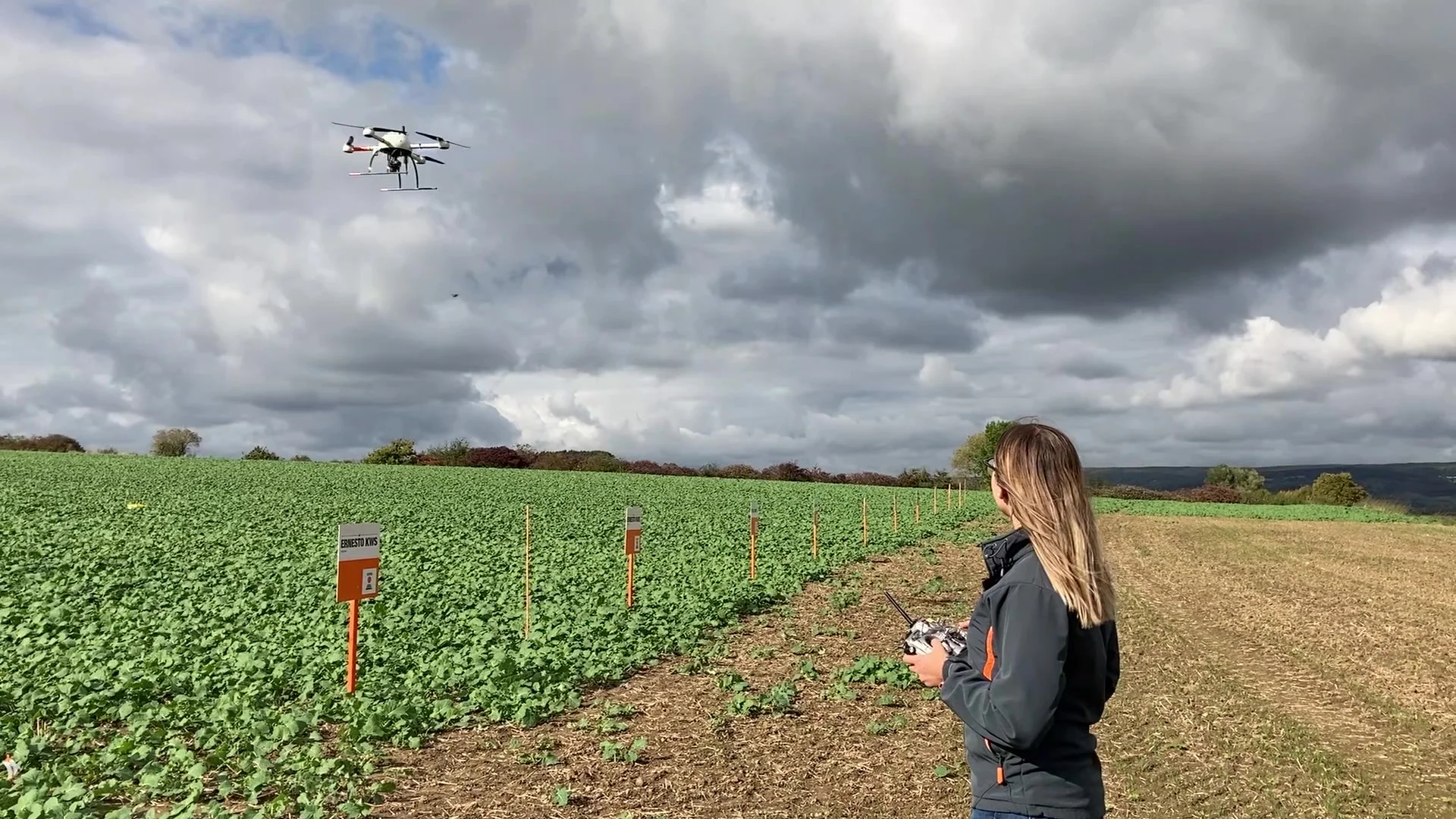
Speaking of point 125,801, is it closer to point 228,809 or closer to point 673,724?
point 228,809

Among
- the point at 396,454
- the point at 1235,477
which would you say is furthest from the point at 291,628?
the point at 1235,477

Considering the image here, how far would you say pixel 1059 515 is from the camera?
9.41 feet

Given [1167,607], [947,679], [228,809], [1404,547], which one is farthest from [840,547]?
[1404,547]

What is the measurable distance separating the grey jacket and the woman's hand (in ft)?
0.19

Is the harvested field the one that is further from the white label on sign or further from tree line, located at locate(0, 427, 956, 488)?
tree line, located at locate(0, 427, 956, 488)

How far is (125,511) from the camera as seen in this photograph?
26125 millimetres

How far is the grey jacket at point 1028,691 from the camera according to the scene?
272 centimetres

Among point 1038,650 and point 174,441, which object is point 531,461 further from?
point 1038,650

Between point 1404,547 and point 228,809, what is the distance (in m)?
43.7

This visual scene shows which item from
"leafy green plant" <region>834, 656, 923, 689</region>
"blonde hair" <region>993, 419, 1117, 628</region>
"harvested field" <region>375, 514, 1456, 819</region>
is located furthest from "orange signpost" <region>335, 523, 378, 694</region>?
"blonde hair" <region>993, 419, 1117, 628</region>

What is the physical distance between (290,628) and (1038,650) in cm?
1161

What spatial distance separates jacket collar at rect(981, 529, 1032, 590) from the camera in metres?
2.99

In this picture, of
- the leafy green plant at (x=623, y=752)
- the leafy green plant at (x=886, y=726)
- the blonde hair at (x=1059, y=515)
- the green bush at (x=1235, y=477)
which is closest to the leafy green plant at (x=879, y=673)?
the leafy green plant at (x=886, y=726)

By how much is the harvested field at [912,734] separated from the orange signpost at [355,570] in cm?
161
